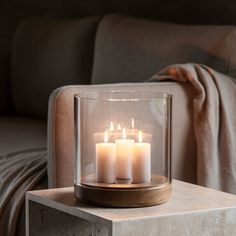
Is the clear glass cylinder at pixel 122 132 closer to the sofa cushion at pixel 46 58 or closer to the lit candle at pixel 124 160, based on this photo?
the lit candle at pixel 124 160

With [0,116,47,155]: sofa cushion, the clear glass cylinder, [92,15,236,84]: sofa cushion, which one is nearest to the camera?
the clear glass cylinder

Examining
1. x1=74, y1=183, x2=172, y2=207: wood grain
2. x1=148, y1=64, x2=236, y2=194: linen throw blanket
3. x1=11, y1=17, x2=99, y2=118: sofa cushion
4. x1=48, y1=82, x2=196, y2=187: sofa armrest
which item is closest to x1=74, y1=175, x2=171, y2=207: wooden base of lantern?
x1=74, y1=183, x2=172, y2=207: wood grain

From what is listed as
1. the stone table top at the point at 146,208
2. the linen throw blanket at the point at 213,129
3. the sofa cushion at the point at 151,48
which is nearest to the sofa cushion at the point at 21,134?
the sofa cushion at the point at 151,48

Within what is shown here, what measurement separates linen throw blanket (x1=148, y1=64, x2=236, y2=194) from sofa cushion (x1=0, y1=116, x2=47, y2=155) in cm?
60

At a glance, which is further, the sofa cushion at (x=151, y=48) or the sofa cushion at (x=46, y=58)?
the sofa cushion at (x=46, y=58)

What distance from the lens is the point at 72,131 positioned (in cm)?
192

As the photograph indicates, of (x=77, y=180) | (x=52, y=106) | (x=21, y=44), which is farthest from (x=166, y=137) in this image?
(x=21, y=44)

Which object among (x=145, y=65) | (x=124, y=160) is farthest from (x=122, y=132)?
(x=145, y=65)

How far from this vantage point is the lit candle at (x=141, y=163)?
1.50 m

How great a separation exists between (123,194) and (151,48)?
1.14m

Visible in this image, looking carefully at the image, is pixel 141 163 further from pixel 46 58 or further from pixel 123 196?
pixel 46 58

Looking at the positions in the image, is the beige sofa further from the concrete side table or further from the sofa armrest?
the concrete side table

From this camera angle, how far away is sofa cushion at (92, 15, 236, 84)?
90.7 inches

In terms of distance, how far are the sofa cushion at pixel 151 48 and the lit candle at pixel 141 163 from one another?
32.5 inches
